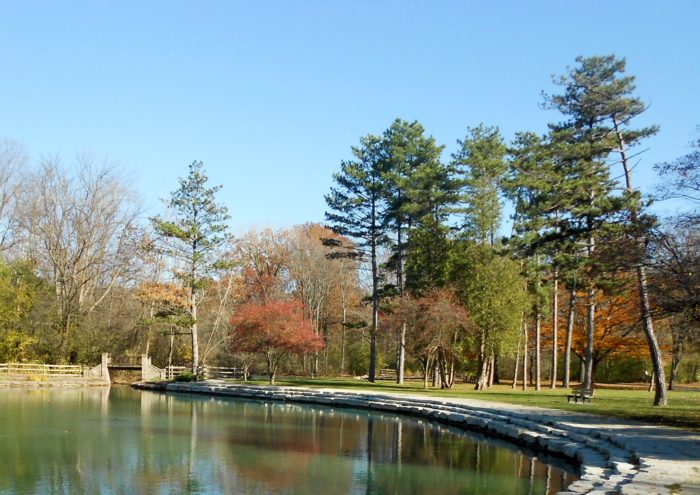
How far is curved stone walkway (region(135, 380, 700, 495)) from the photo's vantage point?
38.1 ft

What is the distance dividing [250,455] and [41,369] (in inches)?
1146

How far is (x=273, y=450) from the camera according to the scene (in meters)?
18.2

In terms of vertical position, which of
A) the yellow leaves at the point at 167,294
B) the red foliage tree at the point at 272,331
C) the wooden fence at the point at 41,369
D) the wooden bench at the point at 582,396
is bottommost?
the wooden fence at the point at 41,369

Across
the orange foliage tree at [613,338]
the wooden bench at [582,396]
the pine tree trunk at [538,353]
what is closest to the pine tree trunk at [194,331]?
the pine tree trunk at [538,353]

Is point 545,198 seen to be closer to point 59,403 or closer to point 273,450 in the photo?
point 273,450

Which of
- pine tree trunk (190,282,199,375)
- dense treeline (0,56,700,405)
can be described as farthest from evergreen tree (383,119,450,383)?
pine tree trunk (190,282,199,375)

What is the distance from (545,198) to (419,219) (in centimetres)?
1376

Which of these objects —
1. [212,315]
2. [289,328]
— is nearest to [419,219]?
[289,328]

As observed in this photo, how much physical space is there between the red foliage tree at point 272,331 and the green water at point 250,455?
33.6ft

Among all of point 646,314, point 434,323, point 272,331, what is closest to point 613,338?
point 434,323

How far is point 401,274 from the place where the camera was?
40938mm

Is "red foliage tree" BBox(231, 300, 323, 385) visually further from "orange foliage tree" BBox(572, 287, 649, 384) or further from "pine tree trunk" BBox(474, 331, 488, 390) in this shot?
"orange foliage tree" BBox(572, 287, 649, 384)

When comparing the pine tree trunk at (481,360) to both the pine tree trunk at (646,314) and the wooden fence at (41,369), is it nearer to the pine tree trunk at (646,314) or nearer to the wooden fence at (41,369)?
the pine tree trunk at (646,314)

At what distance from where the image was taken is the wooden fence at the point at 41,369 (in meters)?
41.0
